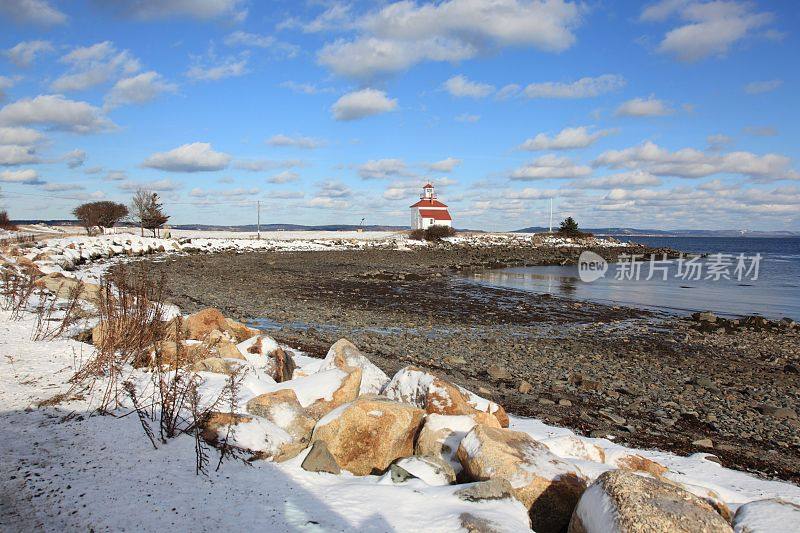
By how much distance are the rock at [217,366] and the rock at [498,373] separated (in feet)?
16.2

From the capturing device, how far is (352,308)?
17734 millimetres

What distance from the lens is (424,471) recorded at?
4359mm

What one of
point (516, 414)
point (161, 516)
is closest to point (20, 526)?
point (161, 516)

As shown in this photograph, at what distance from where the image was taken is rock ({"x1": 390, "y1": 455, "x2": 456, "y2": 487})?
4.29 meters

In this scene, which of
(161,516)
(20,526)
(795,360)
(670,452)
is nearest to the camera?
(20,526)

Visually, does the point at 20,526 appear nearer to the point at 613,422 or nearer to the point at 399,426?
the point at 399,426

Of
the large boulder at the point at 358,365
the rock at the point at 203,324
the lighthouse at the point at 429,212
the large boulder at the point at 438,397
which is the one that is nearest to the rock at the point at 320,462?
the large boulder at the point at 438,397

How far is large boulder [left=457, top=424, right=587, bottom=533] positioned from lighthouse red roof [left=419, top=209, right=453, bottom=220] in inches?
3098

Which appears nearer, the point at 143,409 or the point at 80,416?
the point at 80,416

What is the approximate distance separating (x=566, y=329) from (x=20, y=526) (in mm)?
14058

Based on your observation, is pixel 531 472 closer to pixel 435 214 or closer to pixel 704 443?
pixel 704 443

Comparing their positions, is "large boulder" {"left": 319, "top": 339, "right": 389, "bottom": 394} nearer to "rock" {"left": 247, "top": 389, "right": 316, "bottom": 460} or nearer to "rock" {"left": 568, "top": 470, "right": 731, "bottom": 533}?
"rock" {"left": 247, "top": 389, "right": 316, "bottom": 460}

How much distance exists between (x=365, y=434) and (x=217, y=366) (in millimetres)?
2397

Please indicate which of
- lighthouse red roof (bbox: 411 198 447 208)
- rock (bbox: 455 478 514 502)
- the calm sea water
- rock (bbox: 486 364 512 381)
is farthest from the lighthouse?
rock (bbox: 455 478 514 502)
